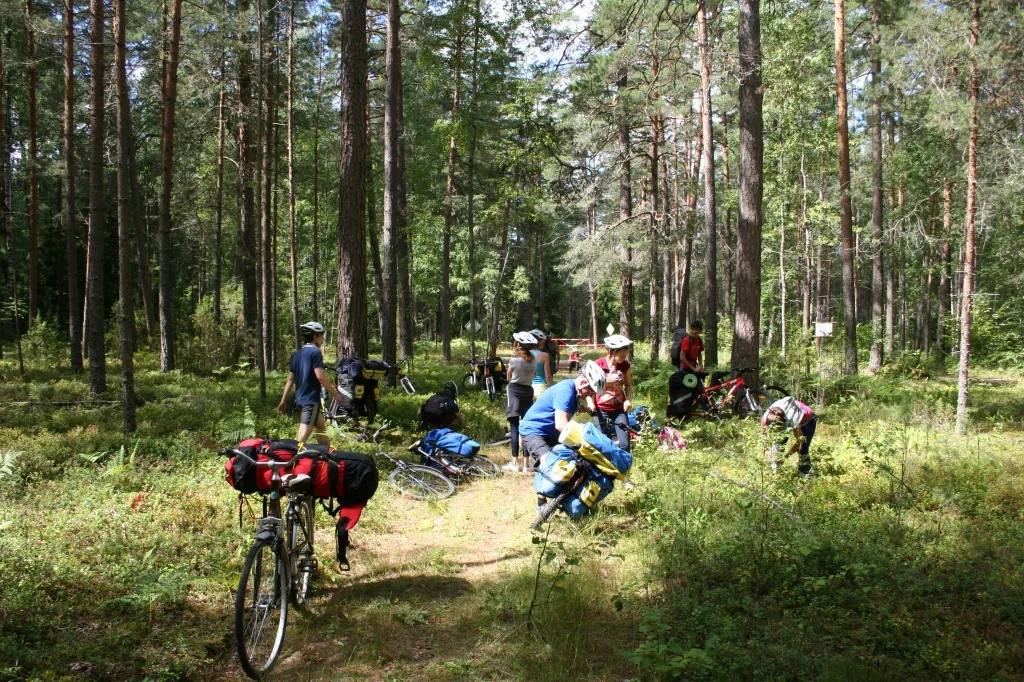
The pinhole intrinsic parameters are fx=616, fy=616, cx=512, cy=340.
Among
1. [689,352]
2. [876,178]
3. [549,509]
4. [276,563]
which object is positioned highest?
[876,178]

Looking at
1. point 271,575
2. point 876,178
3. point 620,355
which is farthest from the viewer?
Answer: point 876,178

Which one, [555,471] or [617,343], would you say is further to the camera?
[617,343]

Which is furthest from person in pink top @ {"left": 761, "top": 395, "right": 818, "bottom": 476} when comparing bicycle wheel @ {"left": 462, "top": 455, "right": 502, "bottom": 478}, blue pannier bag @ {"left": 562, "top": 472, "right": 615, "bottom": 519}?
bicycle wheel @ {"left": 462, "top": 455, "right": 502, "bottom": 478}

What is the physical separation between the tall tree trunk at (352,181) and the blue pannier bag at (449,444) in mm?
3111

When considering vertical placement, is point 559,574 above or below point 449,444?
below

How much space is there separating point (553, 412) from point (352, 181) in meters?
6.40

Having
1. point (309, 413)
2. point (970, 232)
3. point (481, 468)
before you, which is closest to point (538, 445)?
point (481, 468)

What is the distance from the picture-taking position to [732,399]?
1031 cm

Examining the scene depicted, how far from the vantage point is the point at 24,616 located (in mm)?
3916

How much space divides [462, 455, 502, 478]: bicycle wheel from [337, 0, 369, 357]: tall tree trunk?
3484 mm

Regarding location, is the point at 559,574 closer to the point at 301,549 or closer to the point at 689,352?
the point at 301,549

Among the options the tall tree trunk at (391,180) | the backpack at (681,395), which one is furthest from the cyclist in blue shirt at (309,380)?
the tall tree trunk at (391,180)

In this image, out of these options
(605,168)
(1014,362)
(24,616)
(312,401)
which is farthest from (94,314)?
(1014,362)

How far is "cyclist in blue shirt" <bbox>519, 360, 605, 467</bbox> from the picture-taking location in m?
6.27
